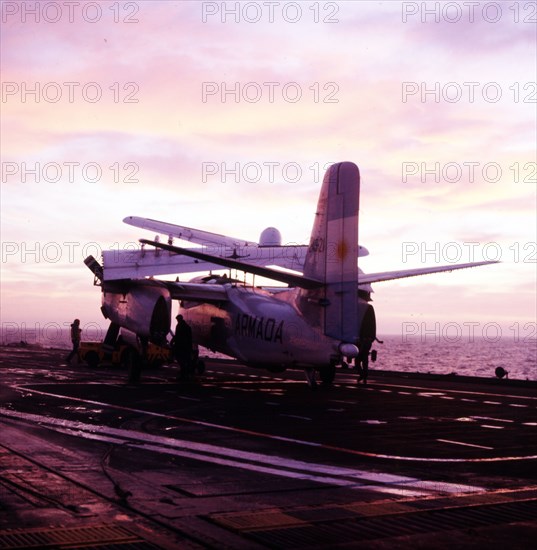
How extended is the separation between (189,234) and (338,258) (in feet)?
60.6

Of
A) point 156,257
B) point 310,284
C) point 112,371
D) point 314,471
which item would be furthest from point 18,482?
point 112,371

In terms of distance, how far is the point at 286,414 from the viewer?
21188 mm

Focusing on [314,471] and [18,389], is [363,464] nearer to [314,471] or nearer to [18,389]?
[314,471]

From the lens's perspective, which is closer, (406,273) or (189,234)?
(406,273)

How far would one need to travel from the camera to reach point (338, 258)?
25719mm

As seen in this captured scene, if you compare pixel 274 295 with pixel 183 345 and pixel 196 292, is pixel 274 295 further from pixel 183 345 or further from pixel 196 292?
pixel 183 345

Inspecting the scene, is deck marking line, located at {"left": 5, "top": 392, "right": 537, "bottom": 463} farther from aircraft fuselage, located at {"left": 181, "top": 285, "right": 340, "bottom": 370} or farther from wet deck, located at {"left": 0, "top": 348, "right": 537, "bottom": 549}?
aircraft fuselage, located at {"left": 181, "top": 285, "right": 340, "bottom": 370}

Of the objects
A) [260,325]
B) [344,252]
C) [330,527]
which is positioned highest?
[344,252]

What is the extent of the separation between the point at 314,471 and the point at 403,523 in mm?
3459

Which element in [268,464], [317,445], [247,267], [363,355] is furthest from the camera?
[363,355]

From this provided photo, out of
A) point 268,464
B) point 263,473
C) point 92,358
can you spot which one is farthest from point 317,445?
point 92,358

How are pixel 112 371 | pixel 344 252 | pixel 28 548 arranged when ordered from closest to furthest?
pixel 28 548 → pixel 344 252 → pixel 112 371

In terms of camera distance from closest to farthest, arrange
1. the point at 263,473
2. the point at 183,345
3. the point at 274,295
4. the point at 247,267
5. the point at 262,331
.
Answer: the point at 263,473 → the point at 247,267 → the point at 262,331 → the point at 274,295 → the point at 183,345

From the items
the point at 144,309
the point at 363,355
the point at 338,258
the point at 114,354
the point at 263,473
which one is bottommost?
the point at 263,473
